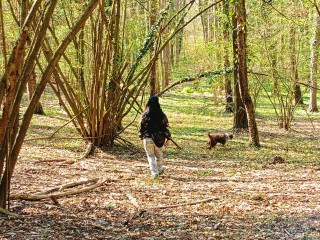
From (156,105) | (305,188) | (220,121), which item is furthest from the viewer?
(220,121)

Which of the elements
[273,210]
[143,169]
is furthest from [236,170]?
[273,210]

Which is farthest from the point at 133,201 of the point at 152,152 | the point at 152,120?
the point at 152,120

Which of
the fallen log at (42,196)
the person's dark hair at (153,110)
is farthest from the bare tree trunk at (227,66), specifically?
the fallen log at (42,196)

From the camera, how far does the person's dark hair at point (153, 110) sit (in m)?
8.03

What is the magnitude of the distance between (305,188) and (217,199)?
173 cm

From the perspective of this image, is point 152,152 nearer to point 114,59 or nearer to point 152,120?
point 152,120

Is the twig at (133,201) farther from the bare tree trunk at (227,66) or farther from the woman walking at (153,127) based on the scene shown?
the bare tree trunk at (227,66)

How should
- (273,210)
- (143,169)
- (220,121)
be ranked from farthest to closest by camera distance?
(220,121), (143,169), (273,210)

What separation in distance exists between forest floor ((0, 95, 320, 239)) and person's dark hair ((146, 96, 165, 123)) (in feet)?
3.77

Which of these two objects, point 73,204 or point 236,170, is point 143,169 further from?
point 73,204

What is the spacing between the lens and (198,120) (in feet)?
65.4

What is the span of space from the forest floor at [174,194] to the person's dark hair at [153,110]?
3.77 ft

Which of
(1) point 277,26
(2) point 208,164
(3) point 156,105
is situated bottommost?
(2) point 208,164

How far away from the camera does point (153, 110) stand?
806 centimetres
